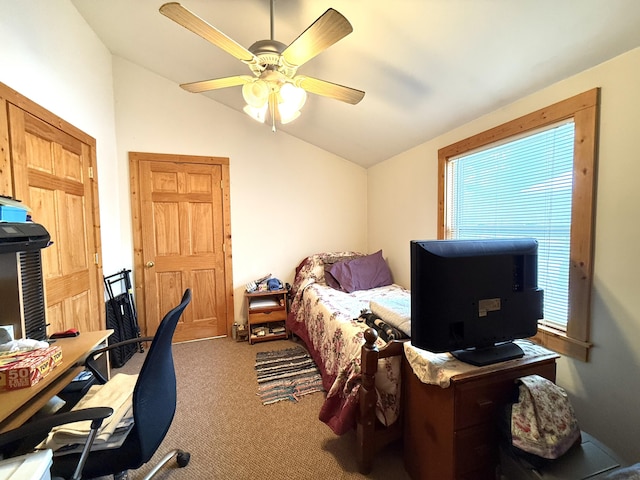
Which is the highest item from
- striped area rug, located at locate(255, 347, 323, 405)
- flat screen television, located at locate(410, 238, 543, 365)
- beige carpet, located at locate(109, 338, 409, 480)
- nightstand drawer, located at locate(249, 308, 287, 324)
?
flat screen television, located at locate(410, 238, 543, 365)

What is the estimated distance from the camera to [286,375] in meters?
2.36

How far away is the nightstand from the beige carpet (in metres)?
0.65

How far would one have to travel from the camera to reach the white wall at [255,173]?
2.89m

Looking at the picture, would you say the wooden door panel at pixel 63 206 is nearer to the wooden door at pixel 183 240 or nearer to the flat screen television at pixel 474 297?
the wooden door at pixel 183 240

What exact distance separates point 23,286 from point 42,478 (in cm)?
107

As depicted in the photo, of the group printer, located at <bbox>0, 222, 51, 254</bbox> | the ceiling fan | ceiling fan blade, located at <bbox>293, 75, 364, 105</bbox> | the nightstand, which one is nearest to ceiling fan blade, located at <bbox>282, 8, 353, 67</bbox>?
the ceiling fan

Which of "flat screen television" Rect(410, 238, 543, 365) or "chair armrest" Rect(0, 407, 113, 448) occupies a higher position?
"flat screen television" Rect(410, 238, 543, 365)

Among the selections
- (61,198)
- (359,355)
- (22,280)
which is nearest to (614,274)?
(359,355)

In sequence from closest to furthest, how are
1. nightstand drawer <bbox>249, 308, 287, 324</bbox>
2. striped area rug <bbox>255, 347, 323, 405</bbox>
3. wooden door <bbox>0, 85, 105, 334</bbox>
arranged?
wooden door <bbox>0, 85, 105, 334</bbox> → striped area rug <bbox>255, 347, 323, 405</bbox> → nightstand drawer <bbox>249, 308, 287, 324</bbox>

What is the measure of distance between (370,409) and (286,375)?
1177mm

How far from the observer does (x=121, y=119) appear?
9.31 ft

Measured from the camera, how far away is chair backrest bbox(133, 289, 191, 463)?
3.34 ft

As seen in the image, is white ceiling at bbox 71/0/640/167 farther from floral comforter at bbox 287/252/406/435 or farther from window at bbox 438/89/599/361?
floral comforter at bbox 287/252/406/435

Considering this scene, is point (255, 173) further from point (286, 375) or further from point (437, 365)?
point (437, 365)
